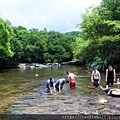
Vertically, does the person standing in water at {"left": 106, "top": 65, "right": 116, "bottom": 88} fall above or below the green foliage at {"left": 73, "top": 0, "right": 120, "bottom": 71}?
below

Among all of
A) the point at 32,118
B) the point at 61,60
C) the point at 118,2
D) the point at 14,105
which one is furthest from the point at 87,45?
the point at 61,60

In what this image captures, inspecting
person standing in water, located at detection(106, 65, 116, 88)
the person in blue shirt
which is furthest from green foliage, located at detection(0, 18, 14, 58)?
person standing in water, located at detection(106, 65, 116, 88)

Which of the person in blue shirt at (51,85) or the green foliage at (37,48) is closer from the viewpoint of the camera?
the person in blue shirt at (51,85)

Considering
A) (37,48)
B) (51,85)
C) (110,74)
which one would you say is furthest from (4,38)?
(110,74)

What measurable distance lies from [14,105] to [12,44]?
63509 millimetres

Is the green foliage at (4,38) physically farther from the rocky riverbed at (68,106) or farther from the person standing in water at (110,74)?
the rocky riverbed at (68,106)

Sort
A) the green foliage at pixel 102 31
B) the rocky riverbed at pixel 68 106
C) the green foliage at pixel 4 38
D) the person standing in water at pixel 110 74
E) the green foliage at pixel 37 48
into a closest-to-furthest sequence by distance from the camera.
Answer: the rocky riverbed at pixel 68 106, the person standing in water at pixel 110 74, the green foliage at pixel 102 31, the green foliage at pixel 4 38, the green foliage at pixel 37 48

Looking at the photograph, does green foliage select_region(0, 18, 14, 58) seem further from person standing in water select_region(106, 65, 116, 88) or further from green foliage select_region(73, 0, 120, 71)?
person standing in water select_region(106, 65, 116, 88)

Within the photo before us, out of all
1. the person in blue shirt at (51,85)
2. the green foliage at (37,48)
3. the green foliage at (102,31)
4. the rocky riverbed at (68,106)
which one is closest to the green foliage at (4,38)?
the green foliage at (37,48)

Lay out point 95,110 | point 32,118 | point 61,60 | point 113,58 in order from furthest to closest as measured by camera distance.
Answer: point 61,60 → point 113,58 → point 95,110 → point 32,118

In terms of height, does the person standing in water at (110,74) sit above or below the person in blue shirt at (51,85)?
above

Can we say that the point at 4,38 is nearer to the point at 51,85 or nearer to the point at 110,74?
the point at 51,85

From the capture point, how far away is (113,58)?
4188 centimetres

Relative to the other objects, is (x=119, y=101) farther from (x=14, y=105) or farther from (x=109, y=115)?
(x=14, y=105)
